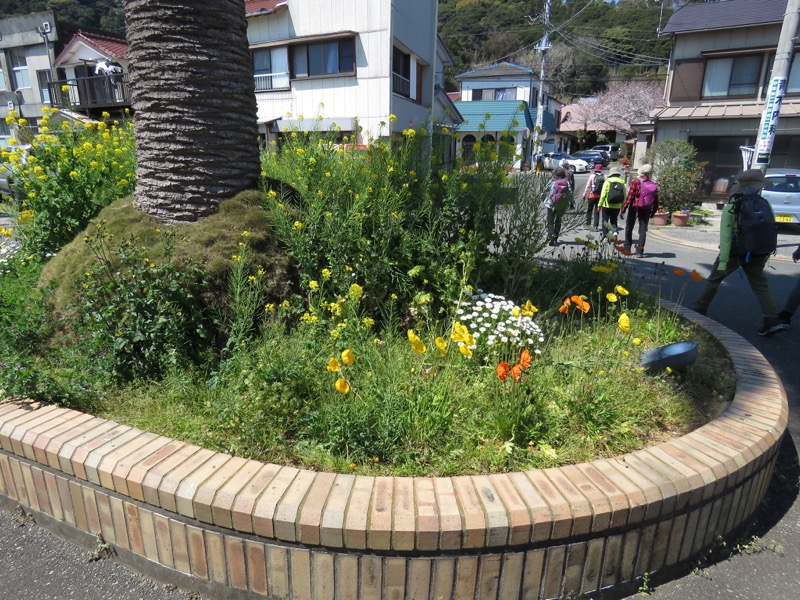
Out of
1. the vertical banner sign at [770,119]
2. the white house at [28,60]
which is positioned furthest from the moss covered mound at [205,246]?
the white house at [28,60]

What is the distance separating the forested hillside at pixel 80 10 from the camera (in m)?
42.1

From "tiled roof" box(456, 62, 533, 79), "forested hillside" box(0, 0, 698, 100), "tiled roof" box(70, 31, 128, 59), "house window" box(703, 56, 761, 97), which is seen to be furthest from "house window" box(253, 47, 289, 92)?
"forested hillside" box(0, 0, 698, 100)

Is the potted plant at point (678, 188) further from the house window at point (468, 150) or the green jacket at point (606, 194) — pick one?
the house window at point (468, 150)

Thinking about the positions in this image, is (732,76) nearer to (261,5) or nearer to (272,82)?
(272,82)

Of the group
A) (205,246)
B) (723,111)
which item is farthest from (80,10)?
(205,246)

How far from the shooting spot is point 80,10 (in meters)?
46.0

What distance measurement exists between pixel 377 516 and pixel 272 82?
21.3m

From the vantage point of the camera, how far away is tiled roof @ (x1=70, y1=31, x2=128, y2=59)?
2656 cm

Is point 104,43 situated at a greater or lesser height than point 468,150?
greater

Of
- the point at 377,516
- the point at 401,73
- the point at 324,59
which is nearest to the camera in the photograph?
the point at 377,516

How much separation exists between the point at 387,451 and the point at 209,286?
1551 millimetres

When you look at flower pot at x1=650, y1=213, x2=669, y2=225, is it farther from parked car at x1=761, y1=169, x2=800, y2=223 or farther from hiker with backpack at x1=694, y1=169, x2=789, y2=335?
hiker with backpack at x1=694, y1=169, x2=789, y2=335

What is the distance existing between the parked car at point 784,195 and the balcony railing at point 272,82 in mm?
16162

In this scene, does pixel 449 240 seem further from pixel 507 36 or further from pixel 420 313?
pixel 507 36
